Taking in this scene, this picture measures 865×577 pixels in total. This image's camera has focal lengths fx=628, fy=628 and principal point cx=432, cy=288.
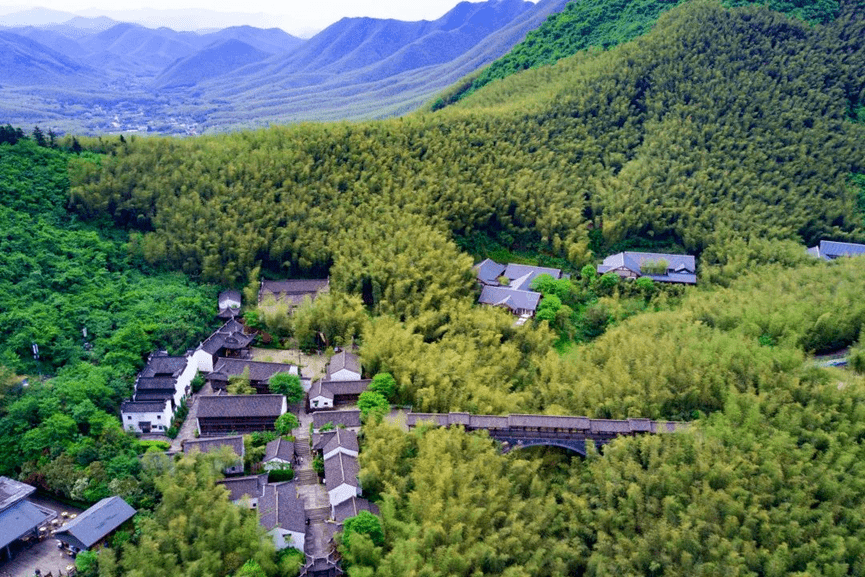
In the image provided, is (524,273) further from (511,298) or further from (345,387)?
(345,387)

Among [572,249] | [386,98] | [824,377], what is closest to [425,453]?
[824,377]

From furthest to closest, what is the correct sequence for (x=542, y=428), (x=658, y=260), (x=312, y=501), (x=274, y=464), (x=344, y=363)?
(x=658, y=260) → (x=344, y=363) → (x=542, y=428) → (x=274, y=464) → (x=312, y=501)

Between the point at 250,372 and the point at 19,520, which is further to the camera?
the point at 250,372

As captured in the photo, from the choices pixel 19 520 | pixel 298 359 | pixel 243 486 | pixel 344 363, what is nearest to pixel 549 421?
Result: pixel 344 363

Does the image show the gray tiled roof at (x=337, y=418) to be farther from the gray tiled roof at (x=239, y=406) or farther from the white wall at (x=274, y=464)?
the white wall at (x=274, y=464)

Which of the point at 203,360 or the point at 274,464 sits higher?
the point at 203,360

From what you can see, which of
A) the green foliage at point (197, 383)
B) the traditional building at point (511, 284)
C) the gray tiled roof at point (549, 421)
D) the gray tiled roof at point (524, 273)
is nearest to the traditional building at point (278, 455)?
the green foliage at point (197, 383)
